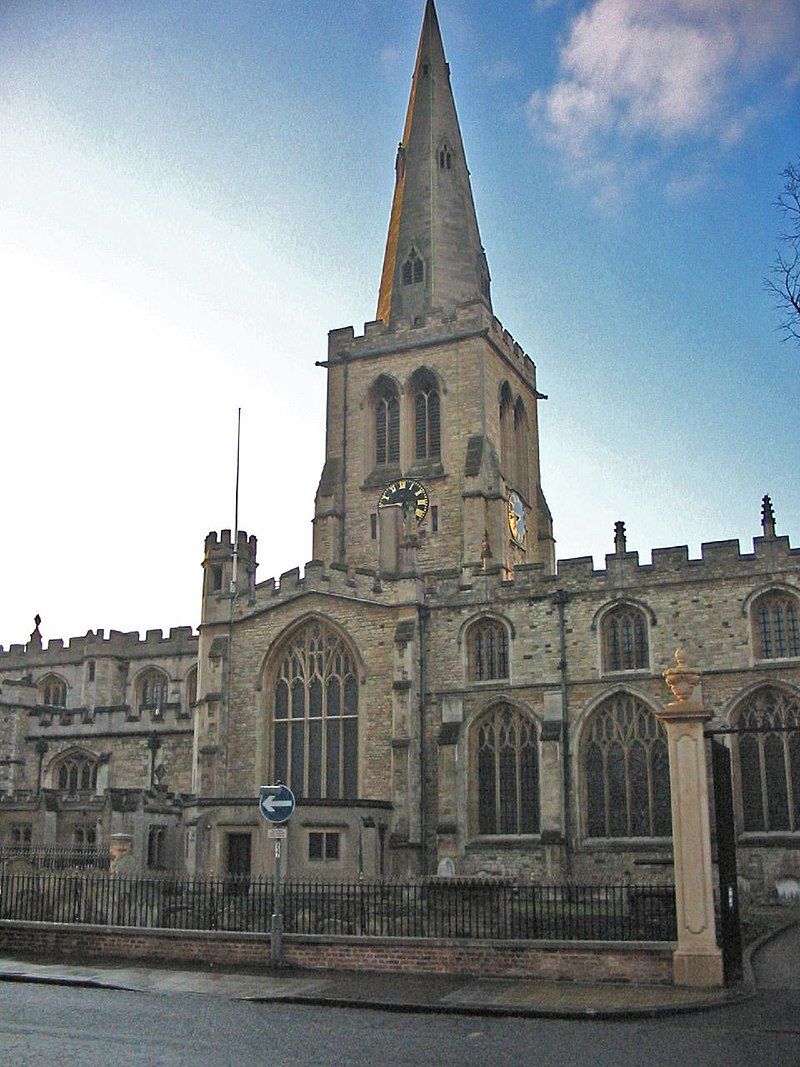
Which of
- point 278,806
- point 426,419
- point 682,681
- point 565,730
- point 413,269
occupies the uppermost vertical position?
point 413,269

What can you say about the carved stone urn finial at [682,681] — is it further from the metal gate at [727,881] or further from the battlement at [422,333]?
the battlement at [422,333]

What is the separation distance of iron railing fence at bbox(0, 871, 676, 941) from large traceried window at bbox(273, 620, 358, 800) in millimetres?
13644

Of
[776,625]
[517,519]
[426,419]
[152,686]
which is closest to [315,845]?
[776,625]

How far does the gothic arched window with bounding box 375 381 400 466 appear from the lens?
149 feet

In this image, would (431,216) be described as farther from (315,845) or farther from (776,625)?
(315,845)

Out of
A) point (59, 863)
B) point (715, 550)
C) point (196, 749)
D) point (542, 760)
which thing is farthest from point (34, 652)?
point (715, 550)

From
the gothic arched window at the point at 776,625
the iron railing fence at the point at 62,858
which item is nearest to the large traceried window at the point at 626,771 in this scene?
the gothic arched window at the point at 776,625

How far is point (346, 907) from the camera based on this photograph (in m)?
19.9

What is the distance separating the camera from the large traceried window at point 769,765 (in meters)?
30.4

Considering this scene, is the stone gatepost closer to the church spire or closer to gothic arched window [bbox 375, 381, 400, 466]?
gothic arched window [bbox 375, 381, 400, 466]

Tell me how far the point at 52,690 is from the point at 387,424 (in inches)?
774

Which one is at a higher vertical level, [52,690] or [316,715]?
[52,690]

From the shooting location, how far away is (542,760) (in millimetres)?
32688

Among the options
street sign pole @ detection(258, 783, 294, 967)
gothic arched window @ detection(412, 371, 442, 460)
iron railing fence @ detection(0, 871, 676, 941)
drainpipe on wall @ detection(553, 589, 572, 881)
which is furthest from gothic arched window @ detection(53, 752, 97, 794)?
street sign pole @ detection(258, 783, 294, 967)
